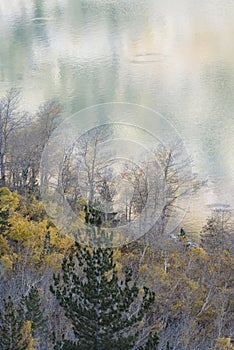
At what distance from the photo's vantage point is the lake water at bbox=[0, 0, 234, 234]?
31.6m

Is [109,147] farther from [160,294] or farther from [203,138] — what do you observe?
[203,138]

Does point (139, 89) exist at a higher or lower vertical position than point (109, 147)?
higher

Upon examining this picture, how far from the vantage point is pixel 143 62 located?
134 feet

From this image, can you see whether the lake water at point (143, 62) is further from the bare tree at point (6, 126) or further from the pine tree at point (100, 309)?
the pine tree at point (100, 309)

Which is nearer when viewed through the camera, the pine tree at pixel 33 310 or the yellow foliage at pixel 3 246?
the pine tree at pixel 33 310

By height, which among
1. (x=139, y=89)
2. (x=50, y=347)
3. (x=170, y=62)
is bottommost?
(x=50, y=347)

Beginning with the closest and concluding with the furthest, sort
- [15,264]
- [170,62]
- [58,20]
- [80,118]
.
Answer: [15,264] < [80,118] < [170,62] < [58,20]

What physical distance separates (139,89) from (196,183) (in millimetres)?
12775

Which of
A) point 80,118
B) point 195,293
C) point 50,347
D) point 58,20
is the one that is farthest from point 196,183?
point 58,20

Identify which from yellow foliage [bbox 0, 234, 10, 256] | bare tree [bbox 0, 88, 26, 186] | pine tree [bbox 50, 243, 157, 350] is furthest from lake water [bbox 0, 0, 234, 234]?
pine tree [bbox 50, 243, 157, 350]

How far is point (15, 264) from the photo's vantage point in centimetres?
1394

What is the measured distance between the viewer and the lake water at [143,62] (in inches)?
1242

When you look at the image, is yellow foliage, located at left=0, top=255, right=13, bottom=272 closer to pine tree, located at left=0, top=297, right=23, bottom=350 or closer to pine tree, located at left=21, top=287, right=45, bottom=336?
pine tree, located at left=21, top=287, right=45, bottom=336

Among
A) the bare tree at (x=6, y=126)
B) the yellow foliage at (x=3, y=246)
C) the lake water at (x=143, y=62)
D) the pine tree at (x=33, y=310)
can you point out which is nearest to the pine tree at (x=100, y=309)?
the pine tree at (x=33, y=310)
